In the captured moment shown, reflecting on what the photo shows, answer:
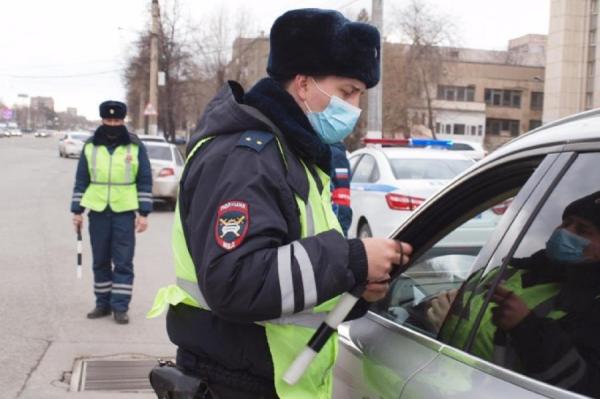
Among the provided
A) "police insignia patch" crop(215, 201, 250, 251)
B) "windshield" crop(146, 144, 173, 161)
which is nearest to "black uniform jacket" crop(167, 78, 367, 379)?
"police insignia patch" crop(215, 201, 250, 251)

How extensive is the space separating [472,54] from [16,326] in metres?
103

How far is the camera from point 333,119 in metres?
2.23

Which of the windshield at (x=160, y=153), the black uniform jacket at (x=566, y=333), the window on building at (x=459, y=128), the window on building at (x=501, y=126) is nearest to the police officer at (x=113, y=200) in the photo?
the black uniform jacket at (x=566, y=333)

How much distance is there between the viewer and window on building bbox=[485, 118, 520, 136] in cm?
9031

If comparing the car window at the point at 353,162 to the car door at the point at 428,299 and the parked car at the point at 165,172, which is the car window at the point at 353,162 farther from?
the car door at the point at 428,299

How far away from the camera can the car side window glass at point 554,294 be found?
1659mm

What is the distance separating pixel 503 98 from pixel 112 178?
8792cm

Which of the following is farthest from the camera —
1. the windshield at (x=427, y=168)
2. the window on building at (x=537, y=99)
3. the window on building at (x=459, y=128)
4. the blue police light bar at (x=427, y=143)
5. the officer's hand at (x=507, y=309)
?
the window on building at (x=537, y=99)

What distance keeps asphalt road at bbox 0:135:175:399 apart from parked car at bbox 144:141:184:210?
313 centimetres

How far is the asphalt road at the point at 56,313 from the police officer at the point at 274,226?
114 inches

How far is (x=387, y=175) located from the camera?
32.7 feet

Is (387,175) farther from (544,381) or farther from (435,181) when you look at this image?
(544,381)

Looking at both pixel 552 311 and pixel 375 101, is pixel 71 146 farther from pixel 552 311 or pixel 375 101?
pixel 552 311

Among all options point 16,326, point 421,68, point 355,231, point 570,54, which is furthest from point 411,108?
point 16,326
